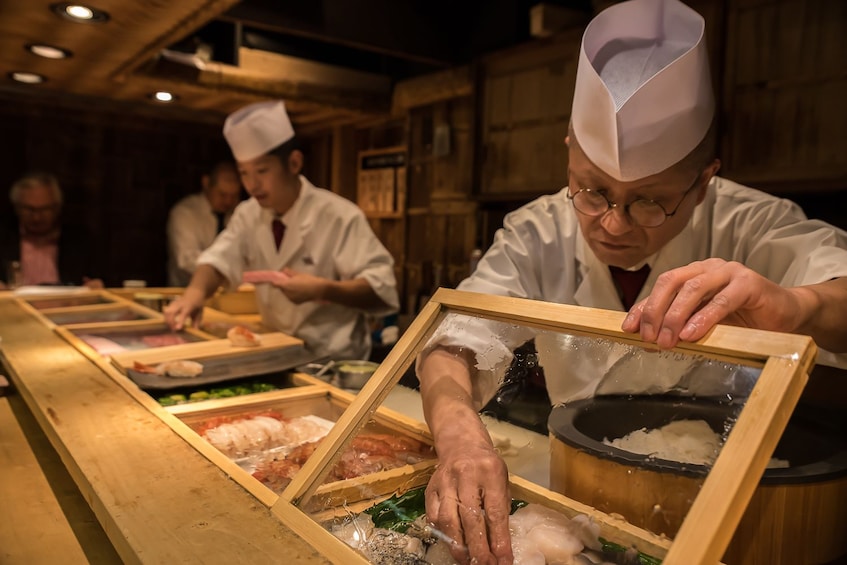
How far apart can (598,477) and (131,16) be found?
362cm

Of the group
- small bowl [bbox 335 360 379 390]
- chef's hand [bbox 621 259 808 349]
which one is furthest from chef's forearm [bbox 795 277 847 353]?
small bowl [bbox 335 360 379 390]

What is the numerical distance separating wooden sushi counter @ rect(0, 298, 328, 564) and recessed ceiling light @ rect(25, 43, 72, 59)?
10.3 ft

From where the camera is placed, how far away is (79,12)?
334 centimetres

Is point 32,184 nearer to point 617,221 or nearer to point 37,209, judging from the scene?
point 37,209

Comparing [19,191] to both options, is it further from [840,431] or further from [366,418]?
[840,431]

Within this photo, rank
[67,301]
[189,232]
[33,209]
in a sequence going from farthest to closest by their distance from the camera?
[189,232] → [33,209] → [67,301]

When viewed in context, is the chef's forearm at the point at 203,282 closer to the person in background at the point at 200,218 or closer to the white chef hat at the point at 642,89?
the white chef hat at the point at 642,89

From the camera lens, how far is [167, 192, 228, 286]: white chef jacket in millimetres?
7219

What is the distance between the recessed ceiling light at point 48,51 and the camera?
4.20 m

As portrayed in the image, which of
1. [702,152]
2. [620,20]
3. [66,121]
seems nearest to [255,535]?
[702,152]

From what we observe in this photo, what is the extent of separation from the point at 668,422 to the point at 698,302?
0.31m

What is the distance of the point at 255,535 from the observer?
39.6 inches

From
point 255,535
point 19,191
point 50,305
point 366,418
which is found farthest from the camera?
point 19,191

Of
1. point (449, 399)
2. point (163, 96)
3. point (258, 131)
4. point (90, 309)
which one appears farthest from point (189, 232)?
point (449, 399)
